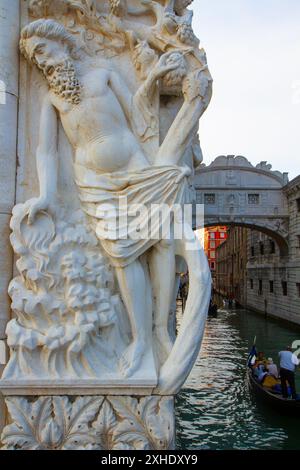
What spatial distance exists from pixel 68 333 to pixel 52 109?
1.43 metres

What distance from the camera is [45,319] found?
253cm

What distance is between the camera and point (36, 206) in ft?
8.41

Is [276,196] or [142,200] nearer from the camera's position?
[142,200]

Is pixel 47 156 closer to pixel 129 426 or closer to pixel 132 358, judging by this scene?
pixel 132 358

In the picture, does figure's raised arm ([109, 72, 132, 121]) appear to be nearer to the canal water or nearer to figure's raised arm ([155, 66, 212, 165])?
figure's raised arm ([155, 66, 212, 165])

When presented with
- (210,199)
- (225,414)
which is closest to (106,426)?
(225,414)

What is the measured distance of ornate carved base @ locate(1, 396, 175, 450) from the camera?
2432 millimetres

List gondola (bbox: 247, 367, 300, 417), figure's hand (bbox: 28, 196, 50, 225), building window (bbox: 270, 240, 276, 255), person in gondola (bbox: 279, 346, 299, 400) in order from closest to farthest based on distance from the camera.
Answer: figure's hand (bbox: 28, 196, 50, 225), gondola (bbox: 247, 367, 300, 417), person in gondola (bbox: 279, 346, 299, 400), building window (bbox: 270, 240, 276, 255)

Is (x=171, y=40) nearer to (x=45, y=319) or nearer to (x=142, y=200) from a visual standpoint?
(x=142, y=200)

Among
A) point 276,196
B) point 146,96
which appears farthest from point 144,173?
point 276,196

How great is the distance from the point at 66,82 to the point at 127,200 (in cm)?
84

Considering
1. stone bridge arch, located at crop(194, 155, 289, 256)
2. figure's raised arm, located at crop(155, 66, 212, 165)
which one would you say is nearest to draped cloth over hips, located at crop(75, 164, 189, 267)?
figure's raised arm, located at crop(155, 66, 212, 165)
